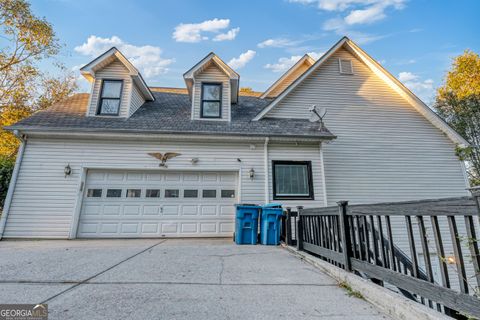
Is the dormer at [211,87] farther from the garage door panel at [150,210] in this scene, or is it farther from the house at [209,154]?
the garage door panel at [150,210]

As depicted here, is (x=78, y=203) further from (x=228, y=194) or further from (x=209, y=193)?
(x=228, y=194)

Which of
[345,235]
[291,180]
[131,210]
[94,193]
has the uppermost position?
[291,180]

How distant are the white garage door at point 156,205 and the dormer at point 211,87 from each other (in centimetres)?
226

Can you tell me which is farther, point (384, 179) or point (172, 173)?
point (384, 179)

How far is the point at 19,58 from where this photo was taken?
11.7 meters

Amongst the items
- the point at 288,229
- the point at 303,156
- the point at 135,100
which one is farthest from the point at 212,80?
the point at 288,229

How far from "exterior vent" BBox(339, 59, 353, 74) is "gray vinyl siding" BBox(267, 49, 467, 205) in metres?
0.21

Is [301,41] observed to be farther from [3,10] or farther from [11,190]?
[3,10]

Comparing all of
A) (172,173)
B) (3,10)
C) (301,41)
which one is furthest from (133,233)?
(3,10)

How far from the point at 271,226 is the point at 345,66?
7.15m

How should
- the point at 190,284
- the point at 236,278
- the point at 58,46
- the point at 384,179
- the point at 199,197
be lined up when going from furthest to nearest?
1. the point at 58,46
2. the point at 384,179
3. the point at 199,197
4. the point at 236,278
5. the point at 190,284

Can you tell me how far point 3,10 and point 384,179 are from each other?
62.8 feet

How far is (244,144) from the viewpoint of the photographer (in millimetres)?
6961

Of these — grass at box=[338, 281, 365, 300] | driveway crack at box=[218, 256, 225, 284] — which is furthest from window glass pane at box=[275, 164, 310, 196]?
grass at box=[338, 281, 365, 300]
